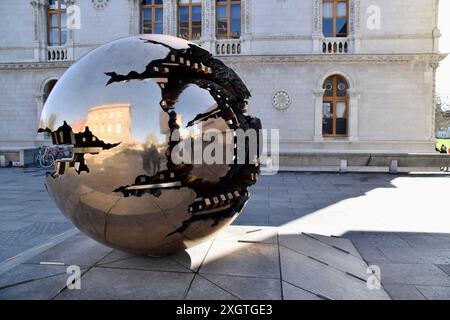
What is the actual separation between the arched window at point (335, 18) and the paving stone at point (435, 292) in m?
18.7

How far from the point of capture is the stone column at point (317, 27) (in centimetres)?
1925

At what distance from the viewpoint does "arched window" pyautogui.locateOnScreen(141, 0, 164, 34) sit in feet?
70.8

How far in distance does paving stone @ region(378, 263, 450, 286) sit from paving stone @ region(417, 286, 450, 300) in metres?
0.11

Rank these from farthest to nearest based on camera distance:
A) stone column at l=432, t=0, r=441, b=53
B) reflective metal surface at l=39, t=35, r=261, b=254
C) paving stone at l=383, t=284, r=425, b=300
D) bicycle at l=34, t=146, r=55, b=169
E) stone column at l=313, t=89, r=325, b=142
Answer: stone column at l=313, t=89, r=325, b=142 < stone column at l=432, t=0, r=441, b=53 < bicycle at l=34, t=146, r=55, b=169 < paving stone at l=383, t=284, r=425, b=300 < reflective metal surface at l=39, t=35, r=261, b=254

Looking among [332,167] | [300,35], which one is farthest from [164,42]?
[300,35]

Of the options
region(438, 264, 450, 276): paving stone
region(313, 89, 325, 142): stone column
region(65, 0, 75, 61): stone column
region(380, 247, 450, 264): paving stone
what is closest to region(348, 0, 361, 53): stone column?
region(313, 89, 325, 142): stone column

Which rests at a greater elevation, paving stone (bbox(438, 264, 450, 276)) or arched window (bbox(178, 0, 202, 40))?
arched window (bbox(178, 0, 202, 40))

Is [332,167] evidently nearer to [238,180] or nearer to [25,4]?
[238,180]

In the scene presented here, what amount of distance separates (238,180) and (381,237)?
3.78 m

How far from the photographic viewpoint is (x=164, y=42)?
3479 mm

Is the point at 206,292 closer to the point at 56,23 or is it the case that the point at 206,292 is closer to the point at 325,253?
the point at 325,253

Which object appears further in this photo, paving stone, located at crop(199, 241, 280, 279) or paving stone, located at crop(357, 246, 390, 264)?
paving stone, located at crop(357, 246, 390, 264)

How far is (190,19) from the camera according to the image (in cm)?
2106

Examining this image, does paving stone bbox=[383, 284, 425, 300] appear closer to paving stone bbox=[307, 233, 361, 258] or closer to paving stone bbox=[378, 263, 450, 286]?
paving stone bbox=[378, 263, 450, 286]
